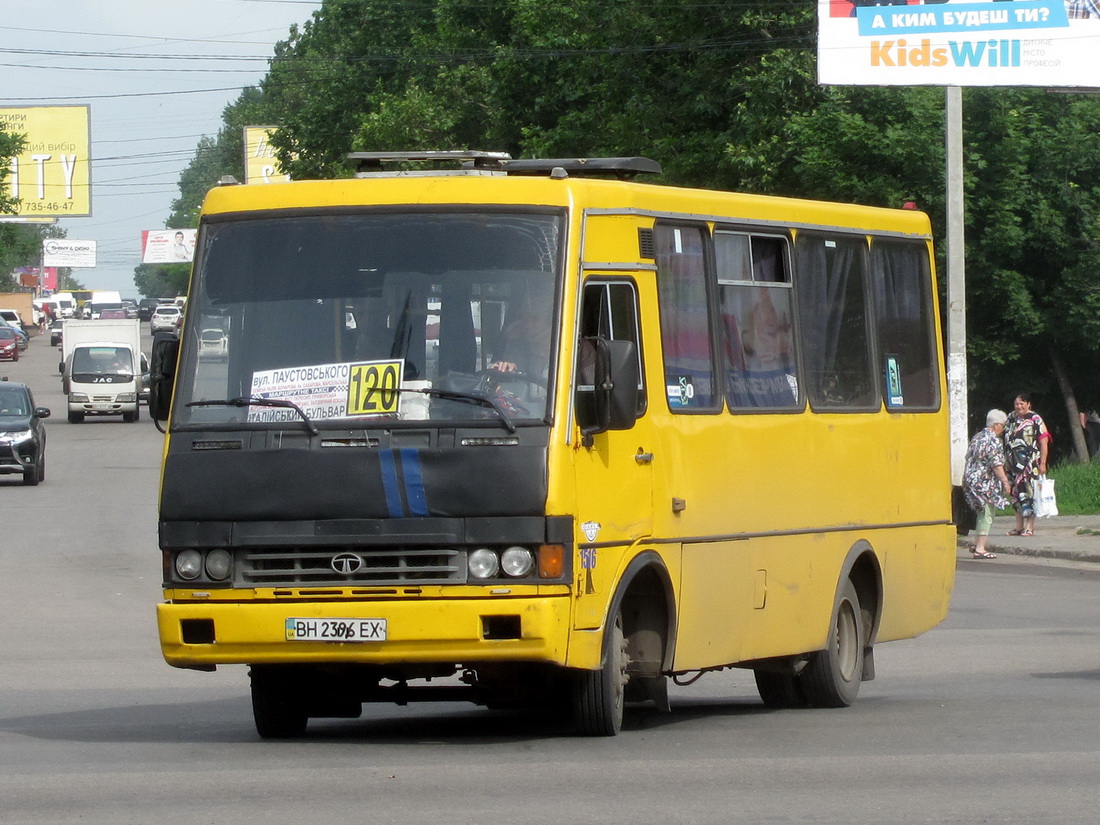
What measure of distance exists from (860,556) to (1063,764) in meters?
3.38

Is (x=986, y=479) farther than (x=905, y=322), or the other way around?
(x=986, y=479)

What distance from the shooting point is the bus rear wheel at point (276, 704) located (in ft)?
31.3

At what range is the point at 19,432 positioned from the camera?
1393 inches

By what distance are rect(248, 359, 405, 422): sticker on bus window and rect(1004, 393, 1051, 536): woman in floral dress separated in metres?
17.6

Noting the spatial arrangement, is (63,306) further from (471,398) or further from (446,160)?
(471,398)

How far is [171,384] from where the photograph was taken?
9.50m

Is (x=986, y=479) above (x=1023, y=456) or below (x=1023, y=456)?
below

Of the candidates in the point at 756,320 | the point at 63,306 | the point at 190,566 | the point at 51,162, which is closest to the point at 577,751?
the point at 190,566

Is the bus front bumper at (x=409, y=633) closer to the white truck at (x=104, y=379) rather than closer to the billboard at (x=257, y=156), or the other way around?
the white truck at (x=104, y=379)

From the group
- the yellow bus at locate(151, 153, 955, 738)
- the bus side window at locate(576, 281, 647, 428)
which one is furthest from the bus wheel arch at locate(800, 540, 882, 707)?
the bus side window at locate(576, 281, 647, 428)

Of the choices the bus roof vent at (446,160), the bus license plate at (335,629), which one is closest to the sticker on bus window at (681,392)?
the bus roof vent at (446,160)

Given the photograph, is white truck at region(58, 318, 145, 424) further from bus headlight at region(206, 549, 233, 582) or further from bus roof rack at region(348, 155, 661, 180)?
bus headlight at region(206, 549, 233, 582)

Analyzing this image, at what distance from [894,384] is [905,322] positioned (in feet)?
1.65

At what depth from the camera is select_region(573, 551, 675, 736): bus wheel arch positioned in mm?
9086
